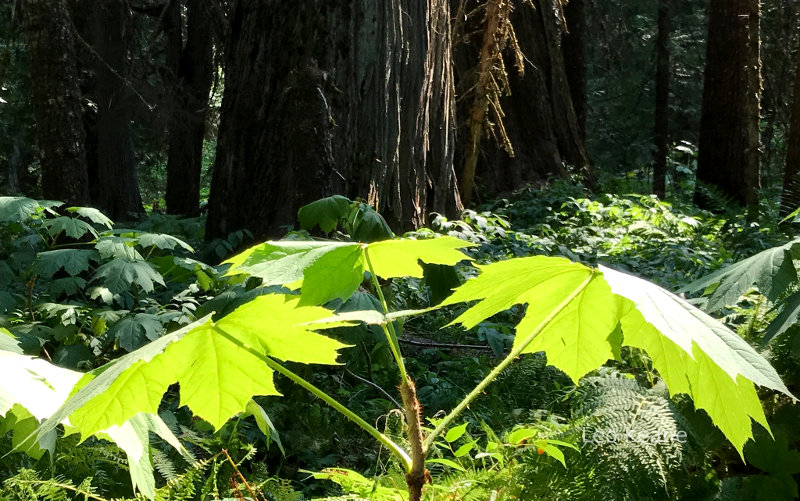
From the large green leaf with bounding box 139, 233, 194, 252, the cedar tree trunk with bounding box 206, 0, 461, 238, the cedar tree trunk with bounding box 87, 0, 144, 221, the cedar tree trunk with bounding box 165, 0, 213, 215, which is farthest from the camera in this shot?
the cedar tree trunk with bounding box 165, 0, 213, 215

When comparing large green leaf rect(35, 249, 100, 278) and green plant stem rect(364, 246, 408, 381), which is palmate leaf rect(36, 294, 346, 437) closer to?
green plant stem rect(364, 246, 408, 381)

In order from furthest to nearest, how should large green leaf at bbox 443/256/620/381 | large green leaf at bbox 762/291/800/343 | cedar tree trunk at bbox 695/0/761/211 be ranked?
cedar tree trunk at bbox 695/0/761/211 → large green leaf at bbox 762/291/800/343 → large green leaf at bbox 443/256/620/381

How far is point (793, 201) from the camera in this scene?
7895 mm

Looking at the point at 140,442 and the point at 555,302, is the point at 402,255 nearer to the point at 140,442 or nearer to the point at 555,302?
the point at 555,302

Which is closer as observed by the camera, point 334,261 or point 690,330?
point 690,330

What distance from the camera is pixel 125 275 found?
303 centimetres

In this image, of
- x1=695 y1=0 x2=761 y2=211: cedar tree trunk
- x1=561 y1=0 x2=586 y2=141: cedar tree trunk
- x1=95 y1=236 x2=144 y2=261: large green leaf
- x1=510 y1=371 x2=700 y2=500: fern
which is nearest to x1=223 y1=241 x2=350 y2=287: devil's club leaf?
x1=510 y1=371 x2=700 y2=500: fern

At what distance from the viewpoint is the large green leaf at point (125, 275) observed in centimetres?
298

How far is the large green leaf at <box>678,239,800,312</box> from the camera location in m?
1.96

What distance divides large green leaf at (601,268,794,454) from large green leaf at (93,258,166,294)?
2475mm

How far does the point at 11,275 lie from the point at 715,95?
10954mm

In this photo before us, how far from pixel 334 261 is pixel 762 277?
4.95ft

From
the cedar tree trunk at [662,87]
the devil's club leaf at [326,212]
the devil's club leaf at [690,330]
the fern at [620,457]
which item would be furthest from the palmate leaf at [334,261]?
the cedar tree trunk at [662,87]

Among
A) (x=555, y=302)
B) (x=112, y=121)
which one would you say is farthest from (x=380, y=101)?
(x=112, y=121)
